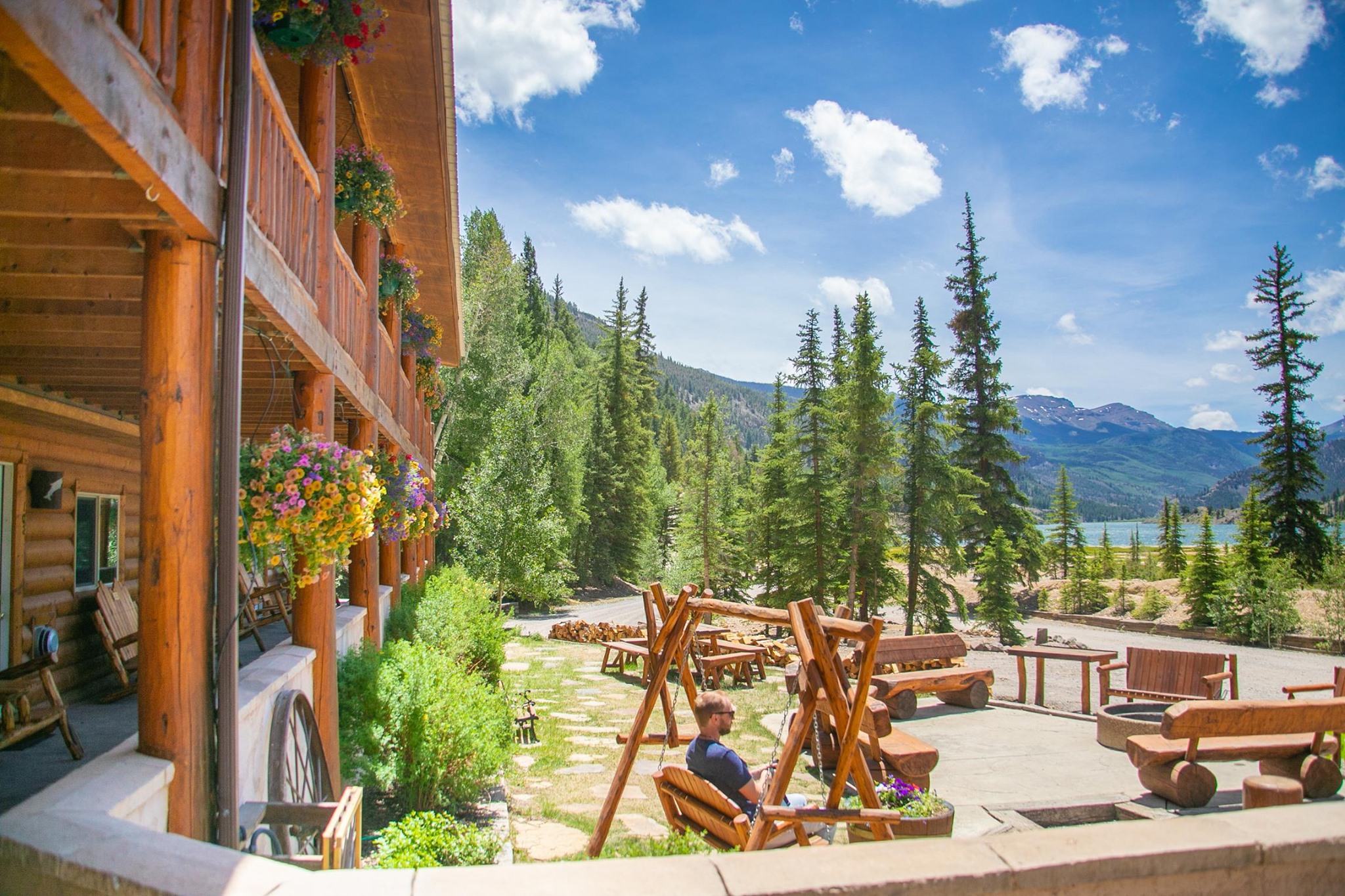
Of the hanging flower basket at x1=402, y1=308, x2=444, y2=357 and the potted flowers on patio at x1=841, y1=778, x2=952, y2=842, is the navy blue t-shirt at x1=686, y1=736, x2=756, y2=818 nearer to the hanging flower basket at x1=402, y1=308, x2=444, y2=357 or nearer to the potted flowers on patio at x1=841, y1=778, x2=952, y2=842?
the potted flowers on patio at x1=841, y1=778, x2=952, y2=842

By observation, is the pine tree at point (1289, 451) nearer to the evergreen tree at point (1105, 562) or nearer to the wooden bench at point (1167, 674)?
the evergreen tree at point (1105, 562)

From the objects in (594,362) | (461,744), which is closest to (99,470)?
(461,744)

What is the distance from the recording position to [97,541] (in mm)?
8156

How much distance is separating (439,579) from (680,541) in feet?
A: 83.2

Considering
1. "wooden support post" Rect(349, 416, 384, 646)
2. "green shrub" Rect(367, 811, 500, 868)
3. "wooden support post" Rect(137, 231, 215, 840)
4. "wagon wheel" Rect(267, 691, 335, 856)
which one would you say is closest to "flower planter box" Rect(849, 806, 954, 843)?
"green shrub" Rect(367, 811, 500, 868)

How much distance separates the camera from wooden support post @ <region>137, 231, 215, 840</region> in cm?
329

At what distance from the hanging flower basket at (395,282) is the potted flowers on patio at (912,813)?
7.58m

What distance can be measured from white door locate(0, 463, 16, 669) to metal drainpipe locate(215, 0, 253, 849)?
4.15 m

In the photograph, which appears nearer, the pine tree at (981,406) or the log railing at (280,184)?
the log railing at (280,184)

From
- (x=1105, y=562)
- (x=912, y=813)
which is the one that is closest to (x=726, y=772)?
(x=912, y=813)

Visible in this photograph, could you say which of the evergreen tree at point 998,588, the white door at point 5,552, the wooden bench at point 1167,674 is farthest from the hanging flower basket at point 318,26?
the evergreen tree at point 998,588

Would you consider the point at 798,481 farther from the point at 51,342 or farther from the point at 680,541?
the point at 51,342

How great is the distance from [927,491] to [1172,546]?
22473 mm

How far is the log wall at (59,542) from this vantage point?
6.47 m
